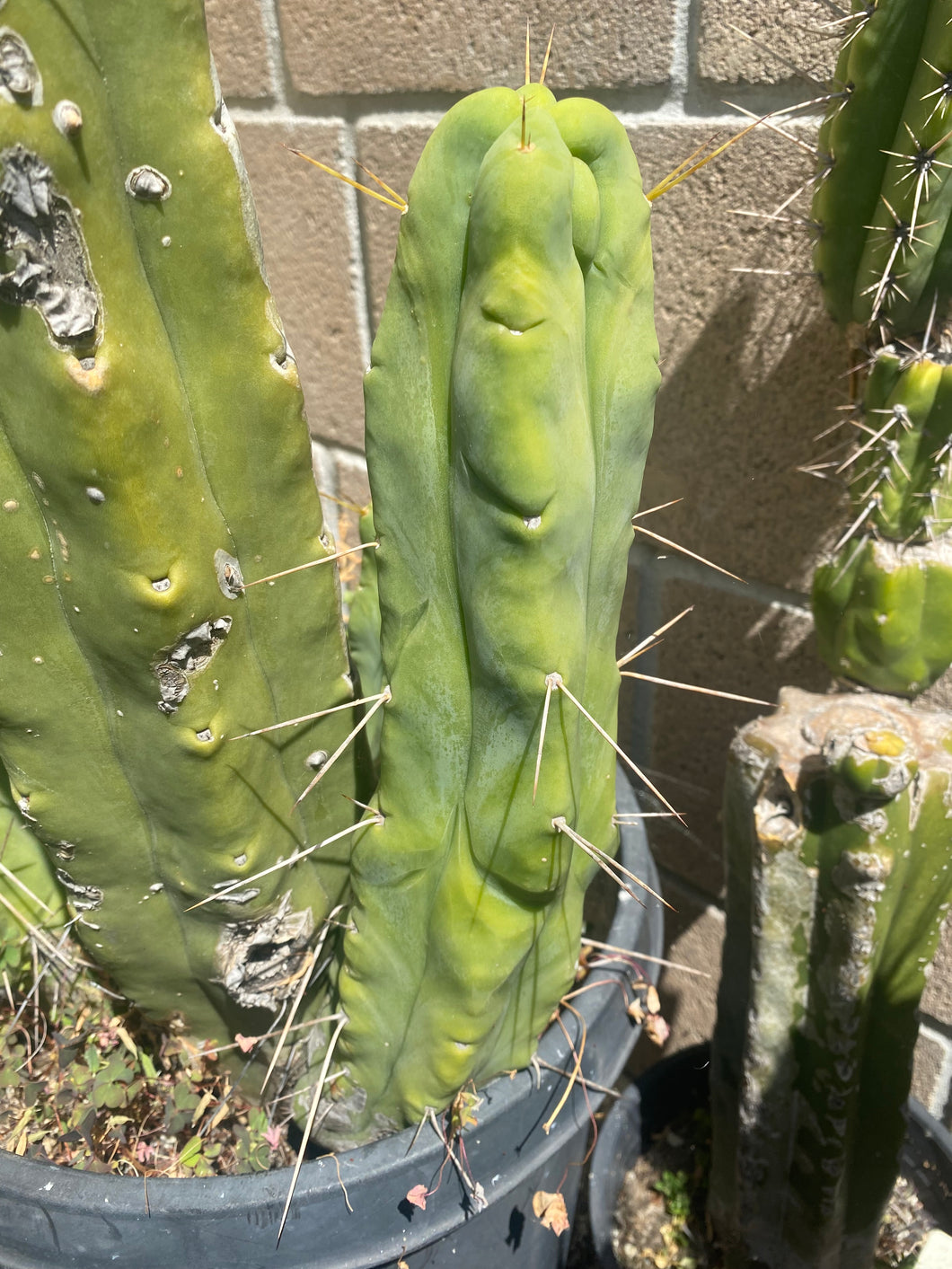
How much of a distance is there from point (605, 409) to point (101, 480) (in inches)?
11.4

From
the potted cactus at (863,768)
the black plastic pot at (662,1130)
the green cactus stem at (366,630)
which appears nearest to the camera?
the potted cactus at (863,768)

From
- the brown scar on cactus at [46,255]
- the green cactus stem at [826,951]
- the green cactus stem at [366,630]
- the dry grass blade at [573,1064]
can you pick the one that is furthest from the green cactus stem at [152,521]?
the green cactus stem at [826,951]

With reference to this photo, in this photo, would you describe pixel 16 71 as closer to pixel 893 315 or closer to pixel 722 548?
pixel 893 315

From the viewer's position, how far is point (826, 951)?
79cm

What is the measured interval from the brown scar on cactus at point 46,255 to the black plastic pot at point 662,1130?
3.13 feet

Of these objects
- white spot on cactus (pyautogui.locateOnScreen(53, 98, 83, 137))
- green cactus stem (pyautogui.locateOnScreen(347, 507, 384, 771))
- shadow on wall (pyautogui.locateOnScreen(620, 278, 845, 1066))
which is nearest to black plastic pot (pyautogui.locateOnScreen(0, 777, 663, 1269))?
green cactus stem (pyautogui.locateOnScreen(347, 507, 384, 771))

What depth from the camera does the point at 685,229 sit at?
102 centimetres

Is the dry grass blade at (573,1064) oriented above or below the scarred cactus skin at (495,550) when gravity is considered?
below

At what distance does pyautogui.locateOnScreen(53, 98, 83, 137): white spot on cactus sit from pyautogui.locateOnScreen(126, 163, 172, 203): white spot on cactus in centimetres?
3

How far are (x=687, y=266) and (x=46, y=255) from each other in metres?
0.78

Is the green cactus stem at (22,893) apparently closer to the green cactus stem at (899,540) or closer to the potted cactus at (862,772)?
the potted cactus at (862,772)

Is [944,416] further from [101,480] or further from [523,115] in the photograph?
[101,480]

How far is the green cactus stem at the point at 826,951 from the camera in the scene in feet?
2.39

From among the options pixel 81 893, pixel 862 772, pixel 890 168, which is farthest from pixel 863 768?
pixel 81 893
